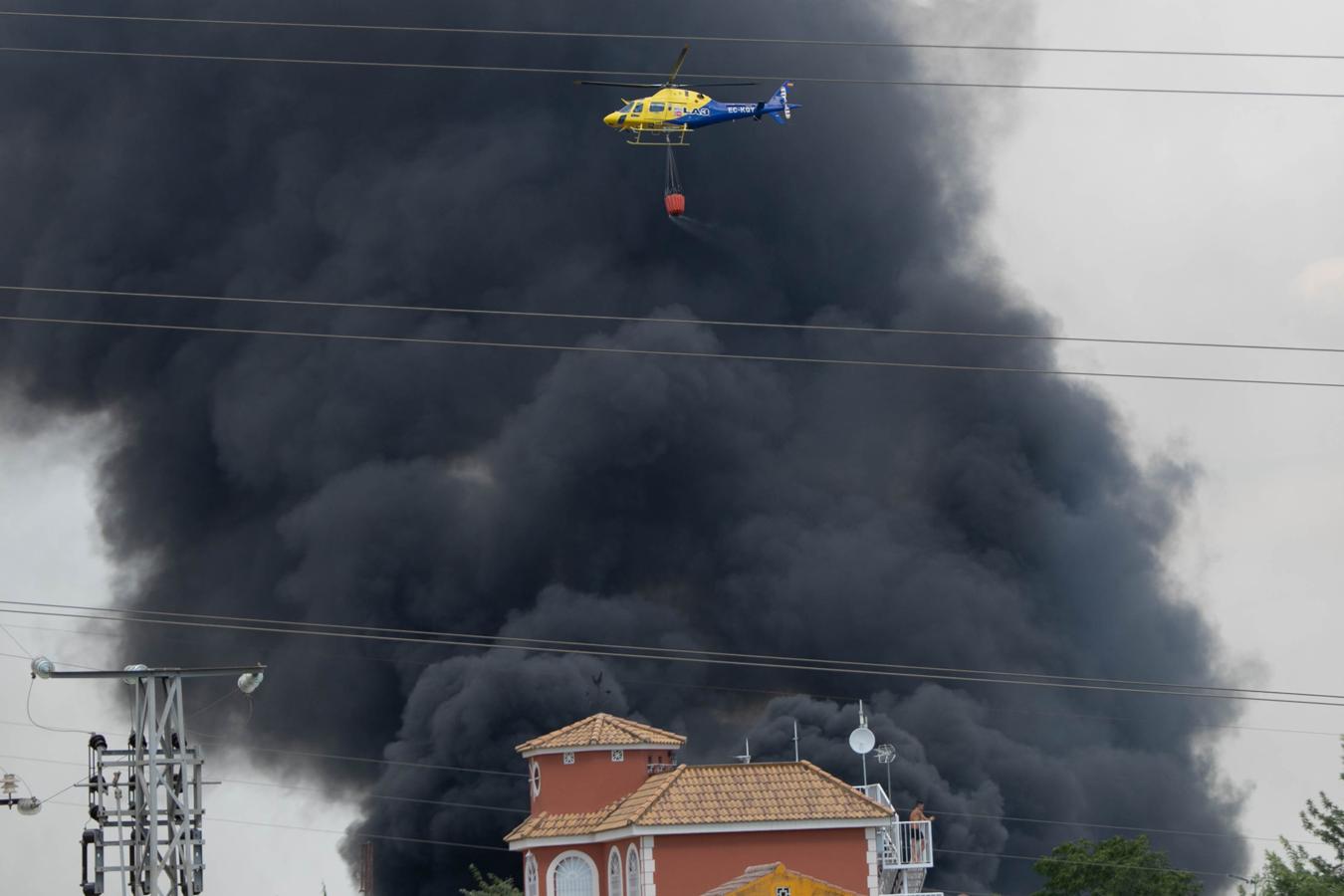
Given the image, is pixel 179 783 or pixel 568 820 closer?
pixel 179 783

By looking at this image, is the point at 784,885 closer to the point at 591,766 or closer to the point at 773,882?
the point at 773,882

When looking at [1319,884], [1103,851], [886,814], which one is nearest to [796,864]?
[886,814]

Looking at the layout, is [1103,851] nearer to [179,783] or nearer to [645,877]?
[645,877]

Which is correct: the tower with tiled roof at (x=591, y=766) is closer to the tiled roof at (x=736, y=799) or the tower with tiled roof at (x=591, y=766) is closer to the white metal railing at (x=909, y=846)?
the tiled roof at (x=736, y=799)

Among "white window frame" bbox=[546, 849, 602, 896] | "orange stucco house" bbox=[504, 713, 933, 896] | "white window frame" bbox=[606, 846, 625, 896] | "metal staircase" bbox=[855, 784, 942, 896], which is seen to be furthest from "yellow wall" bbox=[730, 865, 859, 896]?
"white window frame" bbox=[546, 849, 602, 896]

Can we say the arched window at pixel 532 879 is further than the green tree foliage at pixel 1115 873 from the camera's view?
No

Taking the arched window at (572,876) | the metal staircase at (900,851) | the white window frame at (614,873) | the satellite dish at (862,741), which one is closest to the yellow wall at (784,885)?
the white window frame at (614,873)
